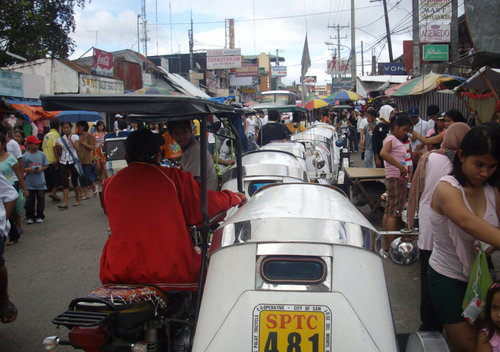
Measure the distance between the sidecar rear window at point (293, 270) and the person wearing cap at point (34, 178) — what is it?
318 inches

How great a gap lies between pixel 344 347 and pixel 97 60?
2336 centimetres

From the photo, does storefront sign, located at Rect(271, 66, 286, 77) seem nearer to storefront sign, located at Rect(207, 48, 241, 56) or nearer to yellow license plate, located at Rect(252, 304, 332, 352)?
storefront sign, located at Rect(207, 48, 241, 56)

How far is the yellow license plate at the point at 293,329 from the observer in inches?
82.2

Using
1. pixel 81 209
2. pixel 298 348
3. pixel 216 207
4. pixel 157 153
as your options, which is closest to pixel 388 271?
pixel 216 207

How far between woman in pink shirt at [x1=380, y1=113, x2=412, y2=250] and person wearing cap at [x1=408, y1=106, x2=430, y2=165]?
5.02 feet

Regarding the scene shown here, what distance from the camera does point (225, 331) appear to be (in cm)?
216

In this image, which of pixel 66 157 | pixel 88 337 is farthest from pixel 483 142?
Result: pixel 66 157

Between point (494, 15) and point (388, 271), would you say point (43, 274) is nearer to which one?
point (388, 271)

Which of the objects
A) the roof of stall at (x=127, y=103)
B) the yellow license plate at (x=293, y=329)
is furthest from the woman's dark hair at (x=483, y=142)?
the roof of stall at (x=127, y=103)

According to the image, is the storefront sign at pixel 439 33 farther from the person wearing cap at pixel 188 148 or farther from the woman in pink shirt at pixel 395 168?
the person wearing cap at pixel 188 148

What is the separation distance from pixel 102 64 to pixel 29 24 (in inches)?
239

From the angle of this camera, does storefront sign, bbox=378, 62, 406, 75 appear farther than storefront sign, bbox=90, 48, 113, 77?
Yes

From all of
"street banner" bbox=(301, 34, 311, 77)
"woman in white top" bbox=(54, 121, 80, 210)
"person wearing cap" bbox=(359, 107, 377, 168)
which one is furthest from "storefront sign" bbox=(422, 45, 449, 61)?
"woman in white top" bbox=(54, 121, 80, 210)

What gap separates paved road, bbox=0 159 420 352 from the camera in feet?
15.3
